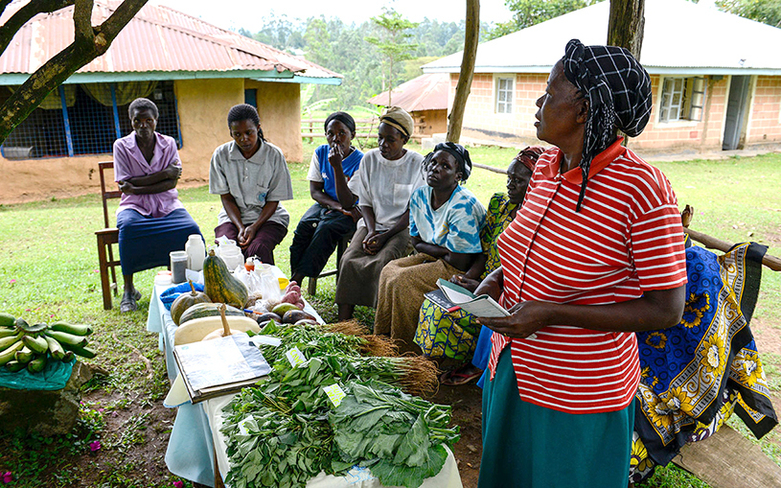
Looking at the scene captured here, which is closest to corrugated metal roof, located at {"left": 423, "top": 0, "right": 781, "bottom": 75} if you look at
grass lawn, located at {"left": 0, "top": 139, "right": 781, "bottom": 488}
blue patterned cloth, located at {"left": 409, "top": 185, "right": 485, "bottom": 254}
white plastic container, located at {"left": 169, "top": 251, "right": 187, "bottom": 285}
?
grass lawn, located at {"left": 0, "top": 139, "right": 781, "bottom": 488}

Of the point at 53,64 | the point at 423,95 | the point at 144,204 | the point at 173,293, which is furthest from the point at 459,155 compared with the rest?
the point at 423,95

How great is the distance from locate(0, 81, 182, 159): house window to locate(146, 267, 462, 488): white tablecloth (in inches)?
369

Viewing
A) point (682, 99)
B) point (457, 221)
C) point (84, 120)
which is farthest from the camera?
point (682, 99)

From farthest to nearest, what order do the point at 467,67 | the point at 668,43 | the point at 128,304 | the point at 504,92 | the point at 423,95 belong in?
the point at 423,95, the point at 504,92, the point at 668,43, the point at 128,304, the point at 467,67

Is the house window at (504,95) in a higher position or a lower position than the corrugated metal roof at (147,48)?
lower

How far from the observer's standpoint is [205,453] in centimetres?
283

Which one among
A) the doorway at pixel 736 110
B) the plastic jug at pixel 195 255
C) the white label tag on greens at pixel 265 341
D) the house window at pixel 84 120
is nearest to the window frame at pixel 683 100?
the doorway at pixel 736 110

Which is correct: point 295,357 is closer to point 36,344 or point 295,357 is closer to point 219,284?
point 219,284

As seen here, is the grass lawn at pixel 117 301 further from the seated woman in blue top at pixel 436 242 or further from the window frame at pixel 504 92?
the window frame at pixel 504 92

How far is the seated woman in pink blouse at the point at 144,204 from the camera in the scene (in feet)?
17.4

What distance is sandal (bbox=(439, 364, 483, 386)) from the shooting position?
402cm

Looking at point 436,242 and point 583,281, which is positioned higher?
point 583,281

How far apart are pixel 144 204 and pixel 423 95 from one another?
17572 millimetres

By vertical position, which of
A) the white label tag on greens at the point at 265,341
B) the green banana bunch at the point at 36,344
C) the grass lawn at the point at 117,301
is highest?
the white label tag on greens at the point at 265,341
